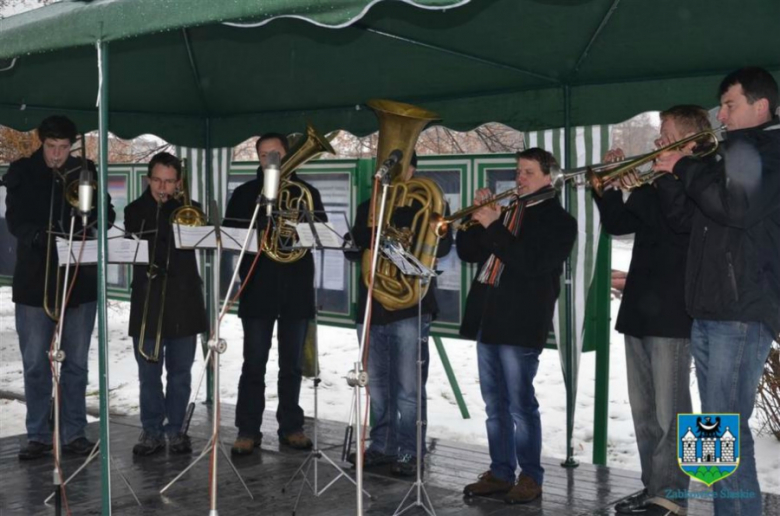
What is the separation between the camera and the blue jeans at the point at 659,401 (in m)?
4.43

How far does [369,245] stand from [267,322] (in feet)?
3.45

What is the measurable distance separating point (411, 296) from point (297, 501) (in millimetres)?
1207

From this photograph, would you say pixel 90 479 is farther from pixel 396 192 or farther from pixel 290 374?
pixel 396 192

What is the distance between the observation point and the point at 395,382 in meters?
5.54

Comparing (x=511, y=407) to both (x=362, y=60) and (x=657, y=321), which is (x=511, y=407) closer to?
(x=657, y=321)

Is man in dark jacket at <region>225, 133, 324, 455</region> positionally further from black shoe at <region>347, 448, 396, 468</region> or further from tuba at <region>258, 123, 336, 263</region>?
black shoe at <region>347, 448, 396, 468</region>

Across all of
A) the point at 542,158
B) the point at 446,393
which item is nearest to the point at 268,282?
the point at 542,158

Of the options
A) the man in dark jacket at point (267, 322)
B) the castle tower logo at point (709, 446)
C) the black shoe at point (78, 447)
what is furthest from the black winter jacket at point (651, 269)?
the black shoe at point (78, 447)

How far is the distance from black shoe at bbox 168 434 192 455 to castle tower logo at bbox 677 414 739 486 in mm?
3126

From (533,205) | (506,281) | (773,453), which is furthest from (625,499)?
(773,453)

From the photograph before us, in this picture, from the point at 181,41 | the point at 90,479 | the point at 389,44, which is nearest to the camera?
the point at 90,479

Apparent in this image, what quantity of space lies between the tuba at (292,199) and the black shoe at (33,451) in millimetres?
1920

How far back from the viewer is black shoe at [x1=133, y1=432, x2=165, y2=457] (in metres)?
5.96

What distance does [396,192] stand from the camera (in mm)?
4984
